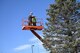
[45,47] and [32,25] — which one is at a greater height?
[32,25]

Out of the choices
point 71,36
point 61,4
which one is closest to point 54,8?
point 61,4

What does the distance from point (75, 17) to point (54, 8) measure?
3130 mm

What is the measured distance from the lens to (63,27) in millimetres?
46281

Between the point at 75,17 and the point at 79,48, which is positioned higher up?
the point at 75,17

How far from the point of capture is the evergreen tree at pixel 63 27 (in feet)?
148

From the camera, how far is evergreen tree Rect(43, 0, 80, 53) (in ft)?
148

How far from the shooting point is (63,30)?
46.2 m

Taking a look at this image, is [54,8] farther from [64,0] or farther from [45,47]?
[45,47]

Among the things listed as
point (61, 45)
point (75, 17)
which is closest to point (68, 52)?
point (61, 45)

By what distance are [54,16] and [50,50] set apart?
4.50m

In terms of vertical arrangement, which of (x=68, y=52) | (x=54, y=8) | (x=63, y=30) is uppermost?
(x=54, y=8)

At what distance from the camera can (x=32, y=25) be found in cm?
4738

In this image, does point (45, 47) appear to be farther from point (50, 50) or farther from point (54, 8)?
point (54, 8)

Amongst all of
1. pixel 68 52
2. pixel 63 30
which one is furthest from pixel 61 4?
pixel 68 52
